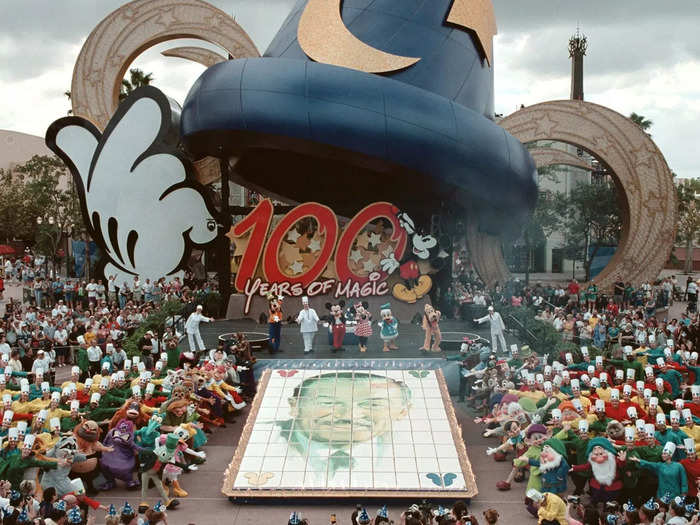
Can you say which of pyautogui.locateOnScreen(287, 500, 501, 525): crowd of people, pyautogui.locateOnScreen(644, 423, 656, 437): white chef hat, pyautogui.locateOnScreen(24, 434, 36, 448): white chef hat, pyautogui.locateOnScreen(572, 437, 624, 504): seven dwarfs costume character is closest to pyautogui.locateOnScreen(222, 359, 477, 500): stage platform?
pyautogui.locateOnScreen(572, 437, 624, 504): seven dwarfs costume character

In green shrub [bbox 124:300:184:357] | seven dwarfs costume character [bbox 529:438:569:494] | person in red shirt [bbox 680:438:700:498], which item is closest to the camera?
person in red shirt [bbox 680:438:700:498]

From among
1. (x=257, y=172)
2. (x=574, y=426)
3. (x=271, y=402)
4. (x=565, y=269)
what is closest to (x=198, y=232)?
(x=257, y=172)

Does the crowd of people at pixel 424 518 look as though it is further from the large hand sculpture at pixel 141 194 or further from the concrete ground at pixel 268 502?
the large hand sculpture at pixel 141 194

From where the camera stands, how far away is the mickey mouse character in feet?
80.6

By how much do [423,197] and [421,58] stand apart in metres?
4.89

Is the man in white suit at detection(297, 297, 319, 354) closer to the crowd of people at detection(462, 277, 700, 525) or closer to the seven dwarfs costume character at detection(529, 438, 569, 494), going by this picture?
the crowd of people at detection(462, 277, 700, 525)

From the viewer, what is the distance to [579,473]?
36.8 feet

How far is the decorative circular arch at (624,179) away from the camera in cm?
3152

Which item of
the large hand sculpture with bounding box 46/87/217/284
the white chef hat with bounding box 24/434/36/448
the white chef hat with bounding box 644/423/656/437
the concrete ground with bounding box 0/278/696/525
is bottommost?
the concrete ground with bounding box 0/278/696/525

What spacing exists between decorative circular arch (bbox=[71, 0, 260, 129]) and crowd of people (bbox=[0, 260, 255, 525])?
15.2 m

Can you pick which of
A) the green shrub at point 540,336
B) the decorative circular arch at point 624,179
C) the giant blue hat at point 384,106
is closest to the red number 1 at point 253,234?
the giant blue hat at point 384,106

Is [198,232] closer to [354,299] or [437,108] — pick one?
[354,299]

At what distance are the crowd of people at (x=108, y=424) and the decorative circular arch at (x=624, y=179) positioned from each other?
18.7m

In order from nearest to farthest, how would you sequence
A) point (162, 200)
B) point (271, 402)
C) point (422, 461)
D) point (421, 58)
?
1. point (422, 461)
2. point (271, 402)
3. point (421, 58)
4. point (162, 200)
